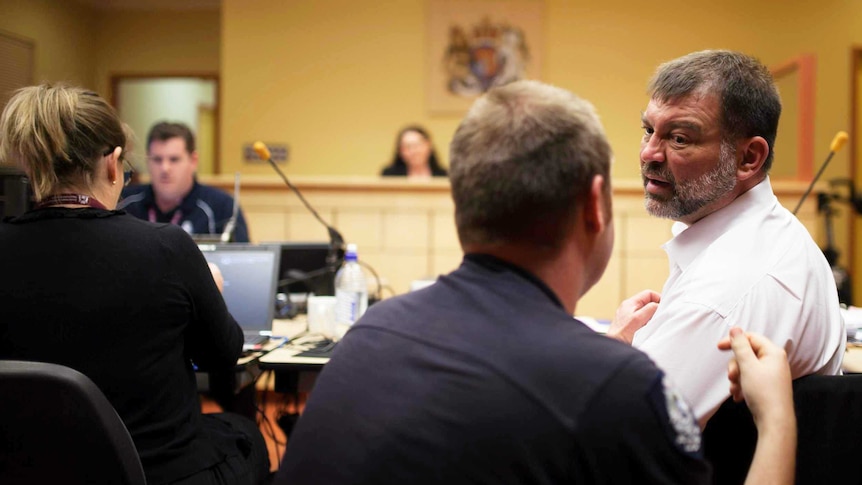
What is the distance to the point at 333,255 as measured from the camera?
2.62m

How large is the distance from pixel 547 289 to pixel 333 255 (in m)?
1.91

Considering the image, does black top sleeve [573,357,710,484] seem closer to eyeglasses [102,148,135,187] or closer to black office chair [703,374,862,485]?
black office chair [703,374,862,485]

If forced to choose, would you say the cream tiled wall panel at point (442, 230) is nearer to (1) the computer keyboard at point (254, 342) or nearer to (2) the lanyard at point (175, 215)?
(2) the lanyard at point (175, 215)

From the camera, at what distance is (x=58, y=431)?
1.19 meters

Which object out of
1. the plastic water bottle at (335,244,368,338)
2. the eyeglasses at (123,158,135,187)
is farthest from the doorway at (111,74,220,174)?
the eyeglasses at (123,158,135,187)

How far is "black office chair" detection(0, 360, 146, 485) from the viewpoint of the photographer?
1.14 meters

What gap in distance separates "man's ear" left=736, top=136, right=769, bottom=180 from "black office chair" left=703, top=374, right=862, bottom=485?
50 centimetres

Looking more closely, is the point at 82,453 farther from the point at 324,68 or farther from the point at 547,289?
the point at 324,68

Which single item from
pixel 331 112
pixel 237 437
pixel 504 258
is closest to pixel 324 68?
pixel 331 112

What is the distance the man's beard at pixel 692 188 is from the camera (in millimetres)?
1454

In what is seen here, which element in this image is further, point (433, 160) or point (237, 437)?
point (433, 160)

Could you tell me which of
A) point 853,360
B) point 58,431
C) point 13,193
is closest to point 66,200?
point 58,431

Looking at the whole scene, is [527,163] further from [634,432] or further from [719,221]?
[719,221]

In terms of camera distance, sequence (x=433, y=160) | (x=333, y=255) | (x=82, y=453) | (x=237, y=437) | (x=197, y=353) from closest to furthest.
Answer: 1. (x=82, y=453)
2. (x=197, y=353)
3. (x=237, y=437)
4. (x=333, y=255)
5. (x=433, y=160)
